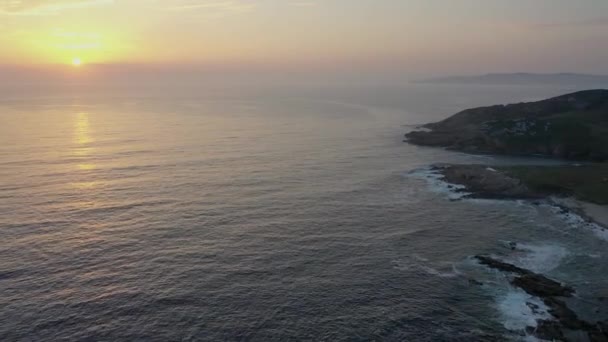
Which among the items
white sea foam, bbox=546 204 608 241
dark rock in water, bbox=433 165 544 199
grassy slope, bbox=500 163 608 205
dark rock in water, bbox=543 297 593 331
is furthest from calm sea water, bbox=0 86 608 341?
grassy slope, bbox=500 163 608 205

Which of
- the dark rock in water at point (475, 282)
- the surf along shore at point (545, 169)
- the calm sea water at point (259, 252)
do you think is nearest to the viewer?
the calm sea water at point (259, 252)

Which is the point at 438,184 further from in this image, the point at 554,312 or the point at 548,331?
the point at 548,331

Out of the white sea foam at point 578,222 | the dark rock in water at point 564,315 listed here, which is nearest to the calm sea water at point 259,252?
the white sea foam at point 578,222

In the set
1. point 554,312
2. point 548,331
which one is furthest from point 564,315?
point 548,331

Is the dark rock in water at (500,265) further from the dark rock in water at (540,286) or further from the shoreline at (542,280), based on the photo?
the dark rock in water at (540,286)

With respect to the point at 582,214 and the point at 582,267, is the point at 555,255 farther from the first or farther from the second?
the point at 582,214

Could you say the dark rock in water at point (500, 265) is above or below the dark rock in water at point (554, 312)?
above

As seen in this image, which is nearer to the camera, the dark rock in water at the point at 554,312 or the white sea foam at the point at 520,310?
the dark rock in water at the point at 554,312
